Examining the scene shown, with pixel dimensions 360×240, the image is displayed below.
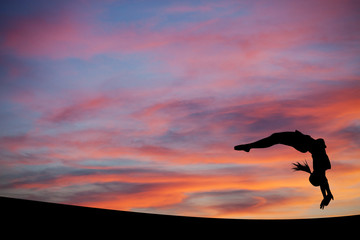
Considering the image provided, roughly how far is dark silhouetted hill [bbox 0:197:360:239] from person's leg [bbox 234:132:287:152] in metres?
2.53

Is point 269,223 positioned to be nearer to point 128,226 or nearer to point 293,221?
point 293,221

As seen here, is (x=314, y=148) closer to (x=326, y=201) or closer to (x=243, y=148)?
(x=326, y=201)

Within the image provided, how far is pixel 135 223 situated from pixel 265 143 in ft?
15.7

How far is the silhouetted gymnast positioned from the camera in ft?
33.8

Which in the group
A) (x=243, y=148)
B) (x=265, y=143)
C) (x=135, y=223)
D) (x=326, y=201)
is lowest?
(x=135, y=223)

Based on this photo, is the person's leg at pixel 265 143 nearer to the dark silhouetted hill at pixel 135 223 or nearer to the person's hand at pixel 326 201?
the person's hand at pixel 326 201

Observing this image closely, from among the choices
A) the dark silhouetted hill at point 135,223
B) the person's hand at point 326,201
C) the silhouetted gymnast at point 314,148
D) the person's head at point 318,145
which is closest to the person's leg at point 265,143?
the silhouetted gymnast at point 314,148

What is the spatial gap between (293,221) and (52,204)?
5.37 meters

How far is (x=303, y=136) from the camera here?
33.7 feet

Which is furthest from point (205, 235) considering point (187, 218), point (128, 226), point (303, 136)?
point (303, 136)

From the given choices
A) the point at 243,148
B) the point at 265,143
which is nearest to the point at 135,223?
the point at 243,148

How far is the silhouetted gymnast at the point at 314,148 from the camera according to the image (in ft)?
33.8

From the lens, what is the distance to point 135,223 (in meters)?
7.46

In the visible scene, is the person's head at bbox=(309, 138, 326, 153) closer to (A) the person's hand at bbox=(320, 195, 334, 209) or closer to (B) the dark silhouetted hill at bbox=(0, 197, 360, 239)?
(A) the person's hand at bbox=(320, 195, 334, 209)
